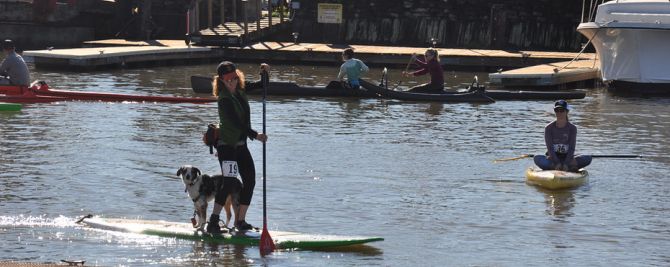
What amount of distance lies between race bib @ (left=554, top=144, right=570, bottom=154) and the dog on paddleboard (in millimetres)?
5822

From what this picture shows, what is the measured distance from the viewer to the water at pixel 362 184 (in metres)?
12.5

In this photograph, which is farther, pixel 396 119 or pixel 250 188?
pixel 396 119

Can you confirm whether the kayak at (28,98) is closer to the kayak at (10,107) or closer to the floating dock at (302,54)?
the kayak at (10,107)

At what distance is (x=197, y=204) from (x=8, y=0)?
1362 inches

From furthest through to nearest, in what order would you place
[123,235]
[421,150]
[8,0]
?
[8,0] < [421,150] < [123,235]

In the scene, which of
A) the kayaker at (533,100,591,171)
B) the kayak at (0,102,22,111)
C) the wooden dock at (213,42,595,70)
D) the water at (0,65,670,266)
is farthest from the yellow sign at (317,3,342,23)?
the kayaker at (533,100,591,171)

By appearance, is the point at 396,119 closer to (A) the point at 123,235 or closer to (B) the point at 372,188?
(B) the point at 372,188

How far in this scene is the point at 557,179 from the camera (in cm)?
1627

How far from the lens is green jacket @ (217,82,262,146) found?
474 inches

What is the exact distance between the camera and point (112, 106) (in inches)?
1042

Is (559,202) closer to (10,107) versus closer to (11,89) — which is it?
(10,107)

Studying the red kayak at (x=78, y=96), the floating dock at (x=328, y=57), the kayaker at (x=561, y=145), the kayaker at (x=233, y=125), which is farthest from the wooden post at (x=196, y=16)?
the kayaker at (x=233, y=125)

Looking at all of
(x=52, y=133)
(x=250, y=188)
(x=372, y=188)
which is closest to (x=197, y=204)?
(x=250, y=188)

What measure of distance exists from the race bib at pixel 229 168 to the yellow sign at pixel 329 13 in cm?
3207
